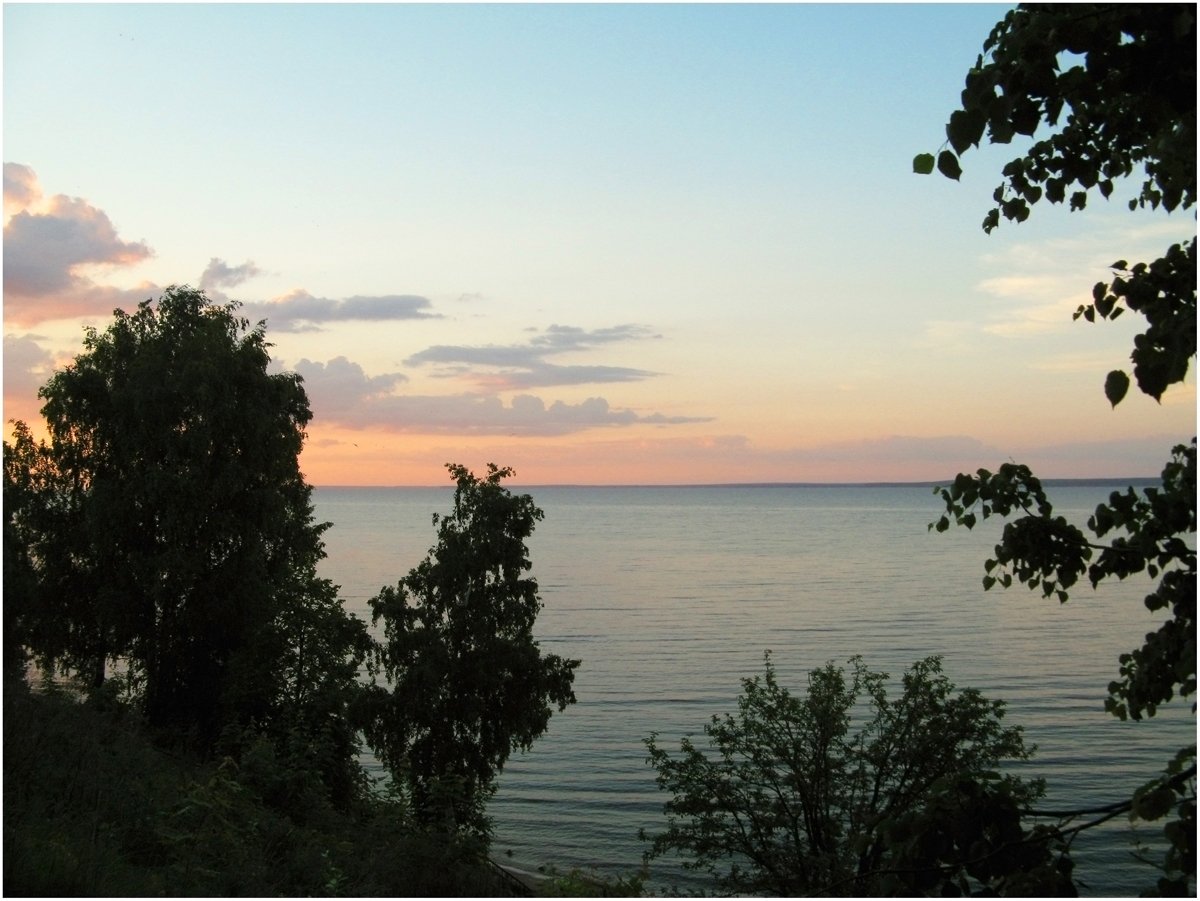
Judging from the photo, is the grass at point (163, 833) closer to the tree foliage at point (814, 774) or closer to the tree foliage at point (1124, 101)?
the tree foliage at point (814, 774)

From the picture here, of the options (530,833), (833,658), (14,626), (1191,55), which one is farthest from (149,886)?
(833,658)

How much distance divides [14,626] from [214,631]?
20735mm

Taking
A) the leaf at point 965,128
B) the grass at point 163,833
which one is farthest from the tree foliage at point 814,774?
the leaf at point 965,128

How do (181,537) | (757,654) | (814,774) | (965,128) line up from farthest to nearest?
(757,654), (181,537), (814,774), (965,128)

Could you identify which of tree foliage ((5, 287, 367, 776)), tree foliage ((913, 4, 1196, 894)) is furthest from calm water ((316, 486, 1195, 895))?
tree foliage ((913, 4, 1196, 894))

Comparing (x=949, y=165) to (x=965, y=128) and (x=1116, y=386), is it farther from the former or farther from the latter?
(x=1116, y=386)

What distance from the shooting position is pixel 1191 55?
4.60 metres

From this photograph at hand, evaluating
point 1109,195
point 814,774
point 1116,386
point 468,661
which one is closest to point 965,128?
point 1116,386

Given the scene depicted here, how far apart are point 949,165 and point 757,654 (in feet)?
178

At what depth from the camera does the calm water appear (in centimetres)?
3139

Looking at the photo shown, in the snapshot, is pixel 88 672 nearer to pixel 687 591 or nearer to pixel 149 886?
pixel 149 886

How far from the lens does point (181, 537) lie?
25422 mm

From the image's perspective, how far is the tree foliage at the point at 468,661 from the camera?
23.9 meters

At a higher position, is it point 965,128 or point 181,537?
point 965,128
